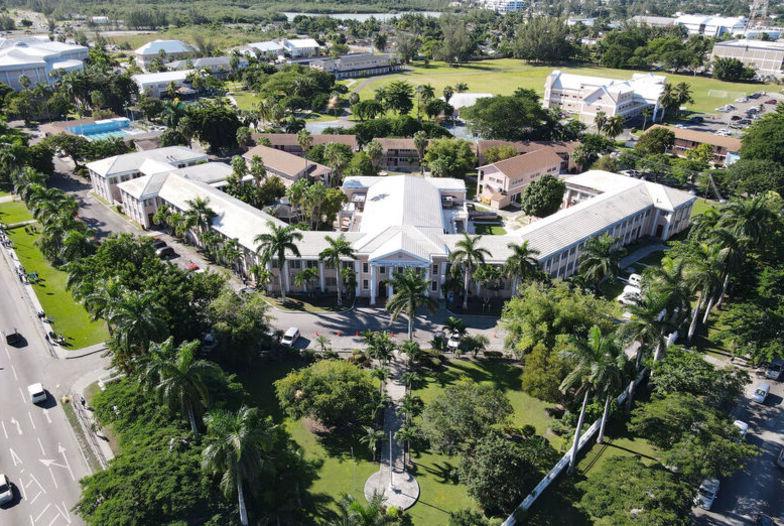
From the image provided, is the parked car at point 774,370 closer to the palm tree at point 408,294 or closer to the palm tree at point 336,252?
the palm tree at point 408,294

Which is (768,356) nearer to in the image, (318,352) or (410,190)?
(318,352)

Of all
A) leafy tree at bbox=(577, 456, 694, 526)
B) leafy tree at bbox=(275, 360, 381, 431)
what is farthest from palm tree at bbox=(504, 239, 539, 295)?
leafy tree at bbox=(577, 456, 694, 526)

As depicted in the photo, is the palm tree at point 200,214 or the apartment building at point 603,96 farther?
the apartment building at point 603,96

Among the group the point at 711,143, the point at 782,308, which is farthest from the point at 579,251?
the point at 711,143

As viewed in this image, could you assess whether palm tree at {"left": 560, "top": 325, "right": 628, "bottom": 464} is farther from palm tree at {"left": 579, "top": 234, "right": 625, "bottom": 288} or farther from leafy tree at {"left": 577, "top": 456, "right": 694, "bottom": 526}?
palm tree at {"left": 579, "top": 234, "right": 625, "bottom": 288}

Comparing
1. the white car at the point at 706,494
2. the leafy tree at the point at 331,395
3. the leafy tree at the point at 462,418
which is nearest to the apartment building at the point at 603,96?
the white car at the point at 706,494

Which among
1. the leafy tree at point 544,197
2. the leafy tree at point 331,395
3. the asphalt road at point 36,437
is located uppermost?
the leafy tree at point 544,197
